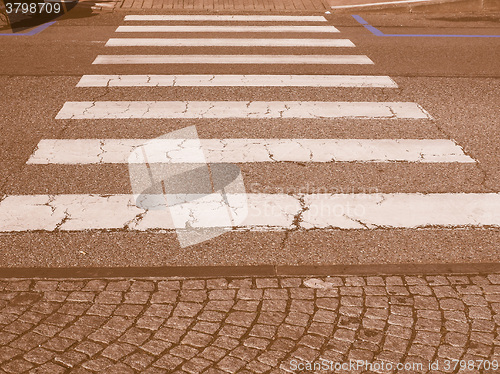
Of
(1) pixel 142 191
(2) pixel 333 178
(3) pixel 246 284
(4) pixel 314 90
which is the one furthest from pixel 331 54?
(3) pixel 246 284

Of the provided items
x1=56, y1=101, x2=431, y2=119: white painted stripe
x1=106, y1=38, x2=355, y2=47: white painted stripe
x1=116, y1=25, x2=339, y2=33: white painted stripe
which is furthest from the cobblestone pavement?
x1=116, y1=25, x2=339, y2=33: white painted stripe

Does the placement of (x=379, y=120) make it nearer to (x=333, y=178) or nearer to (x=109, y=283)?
(x=333, y=178)

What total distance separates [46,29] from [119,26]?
1381 millimetres

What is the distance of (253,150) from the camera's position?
6.22 m

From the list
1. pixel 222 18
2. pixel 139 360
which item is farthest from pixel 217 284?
pixel 222 18

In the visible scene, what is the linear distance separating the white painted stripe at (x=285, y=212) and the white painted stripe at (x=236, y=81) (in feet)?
10.1

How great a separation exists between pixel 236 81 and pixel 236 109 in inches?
43.0

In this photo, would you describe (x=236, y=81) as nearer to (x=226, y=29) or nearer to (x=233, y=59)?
(x=233, y=59)

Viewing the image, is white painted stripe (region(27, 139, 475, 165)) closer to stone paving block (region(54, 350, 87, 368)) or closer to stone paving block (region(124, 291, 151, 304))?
stone paving block (region(124, 291, 151, 304))

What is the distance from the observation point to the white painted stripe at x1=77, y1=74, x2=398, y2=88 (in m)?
8.06

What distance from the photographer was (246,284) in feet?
13.9

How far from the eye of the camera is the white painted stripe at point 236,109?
23.2ft

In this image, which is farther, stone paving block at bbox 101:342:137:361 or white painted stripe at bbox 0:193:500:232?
white painted stripe at bbox 0:193:500:232

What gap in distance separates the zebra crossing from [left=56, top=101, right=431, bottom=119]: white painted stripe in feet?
0.04
